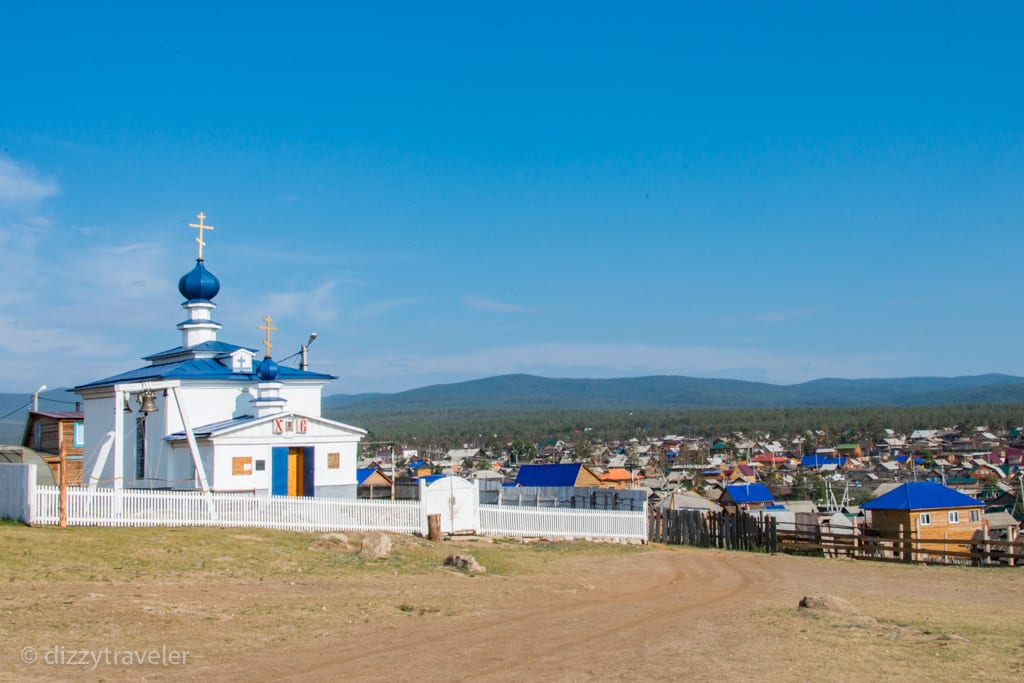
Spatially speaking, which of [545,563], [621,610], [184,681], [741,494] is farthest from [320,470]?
[741,494]

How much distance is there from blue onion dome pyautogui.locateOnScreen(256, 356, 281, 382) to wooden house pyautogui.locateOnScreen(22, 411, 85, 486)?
7.45m

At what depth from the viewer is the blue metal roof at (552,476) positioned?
201 feet

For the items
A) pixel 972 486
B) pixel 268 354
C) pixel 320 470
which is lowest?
pixel 972 486

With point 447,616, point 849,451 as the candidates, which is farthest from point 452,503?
point 849,451

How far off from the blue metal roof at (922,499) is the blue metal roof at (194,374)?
25048 millimetres

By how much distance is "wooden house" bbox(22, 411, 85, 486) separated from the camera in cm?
3491

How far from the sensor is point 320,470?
104 ft

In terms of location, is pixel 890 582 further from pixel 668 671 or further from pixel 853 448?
pixel 853 448

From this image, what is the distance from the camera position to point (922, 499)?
45.6m

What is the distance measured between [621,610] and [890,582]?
33.9ft

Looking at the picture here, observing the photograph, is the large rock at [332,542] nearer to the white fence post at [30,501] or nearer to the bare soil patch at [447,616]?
the bare soil patch at [447,616]

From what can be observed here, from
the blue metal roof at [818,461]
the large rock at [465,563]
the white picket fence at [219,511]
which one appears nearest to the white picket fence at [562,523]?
the white picket fence at [219,511]

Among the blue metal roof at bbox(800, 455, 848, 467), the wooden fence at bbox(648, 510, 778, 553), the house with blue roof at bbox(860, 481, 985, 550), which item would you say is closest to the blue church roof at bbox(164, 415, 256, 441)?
the wooden fence at bbox(648, 510, 778, 553)

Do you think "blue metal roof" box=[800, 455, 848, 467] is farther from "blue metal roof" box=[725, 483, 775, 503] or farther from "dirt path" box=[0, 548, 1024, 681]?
"dirt path" box=[0, 548, 1024, 681]
